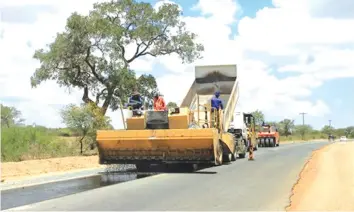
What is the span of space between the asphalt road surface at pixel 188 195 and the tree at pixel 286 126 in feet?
334

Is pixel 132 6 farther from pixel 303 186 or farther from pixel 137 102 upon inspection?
pixel 303 186

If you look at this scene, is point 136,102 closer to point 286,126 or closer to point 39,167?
point 39,167

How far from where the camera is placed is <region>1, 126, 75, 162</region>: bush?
79.1 feet

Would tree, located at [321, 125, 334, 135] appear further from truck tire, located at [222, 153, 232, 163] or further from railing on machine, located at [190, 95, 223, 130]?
railing on machine, located at [190, 95, 223, 130]

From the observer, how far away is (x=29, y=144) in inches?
1015

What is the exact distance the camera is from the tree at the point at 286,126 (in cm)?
11694

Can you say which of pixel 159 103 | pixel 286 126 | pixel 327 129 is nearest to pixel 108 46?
pixel 159 103

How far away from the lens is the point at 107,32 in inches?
1283

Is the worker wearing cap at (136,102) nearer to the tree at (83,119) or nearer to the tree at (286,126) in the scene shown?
the tree at (83,119)

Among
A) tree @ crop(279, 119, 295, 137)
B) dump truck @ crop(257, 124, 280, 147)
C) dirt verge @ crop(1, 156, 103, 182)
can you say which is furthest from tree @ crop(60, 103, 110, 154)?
tree @ crop(279, 119, 295, 137)

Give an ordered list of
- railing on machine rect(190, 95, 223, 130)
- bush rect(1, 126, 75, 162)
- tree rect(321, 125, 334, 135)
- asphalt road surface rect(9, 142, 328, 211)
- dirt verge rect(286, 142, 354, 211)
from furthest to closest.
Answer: tree rect(321, 125, 334, 135), bush rect(1, 126, 75, 162), railing on machine rect(190, 95, 223, 130), asphalt road surface rect(9, 142, 328, 211), dirt verge rect(286, 142, 354, 211)

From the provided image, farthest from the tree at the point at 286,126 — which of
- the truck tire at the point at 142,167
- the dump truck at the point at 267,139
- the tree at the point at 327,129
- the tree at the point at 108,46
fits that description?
the truck tire at the point at 142,167

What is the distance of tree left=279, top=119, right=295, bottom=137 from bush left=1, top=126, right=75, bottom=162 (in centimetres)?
9293

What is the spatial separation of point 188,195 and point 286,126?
109 meters
